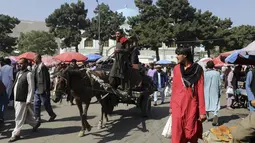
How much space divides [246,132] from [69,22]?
138 feet

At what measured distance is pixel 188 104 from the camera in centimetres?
475

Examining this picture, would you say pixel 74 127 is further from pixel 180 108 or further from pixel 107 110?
pixel 180 108

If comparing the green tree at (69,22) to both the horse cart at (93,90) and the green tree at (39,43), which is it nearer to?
the green tree at (39,43)

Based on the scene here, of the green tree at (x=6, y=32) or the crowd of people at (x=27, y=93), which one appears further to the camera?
the green tree at (x=6, y=32)

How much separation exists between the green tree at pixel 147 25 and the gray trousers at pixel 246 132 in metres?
34.4

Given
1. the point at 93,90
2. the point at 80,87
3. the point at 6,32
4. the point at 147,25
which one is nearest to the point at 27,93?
the point at 80,87

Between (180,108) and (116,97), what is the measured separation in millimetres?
4790

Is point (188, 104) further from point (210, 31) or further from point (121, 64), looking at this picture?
point (210, 31)

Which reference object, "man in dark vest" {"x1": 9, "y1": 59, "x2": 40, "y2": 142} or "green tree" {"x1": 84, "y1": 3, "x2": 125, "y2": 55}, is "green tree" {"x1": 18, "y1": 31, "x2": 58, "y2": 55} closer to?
"green tree" {"x1": 84, "y1": 3, "x2": 125, "y2": 55}

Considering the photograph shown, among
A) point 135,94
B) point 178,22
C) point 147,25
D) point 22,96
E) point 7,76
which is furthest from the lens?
point 178,22

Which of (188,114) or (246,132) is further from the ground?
(246,132)

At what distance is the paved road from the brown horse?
52cm

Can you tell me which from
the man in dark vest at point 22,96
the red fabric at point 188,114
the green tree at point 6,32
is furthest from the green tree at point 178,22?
the red fabric at point 188,114

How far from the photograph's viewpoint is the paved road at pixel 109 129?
7453 mm
